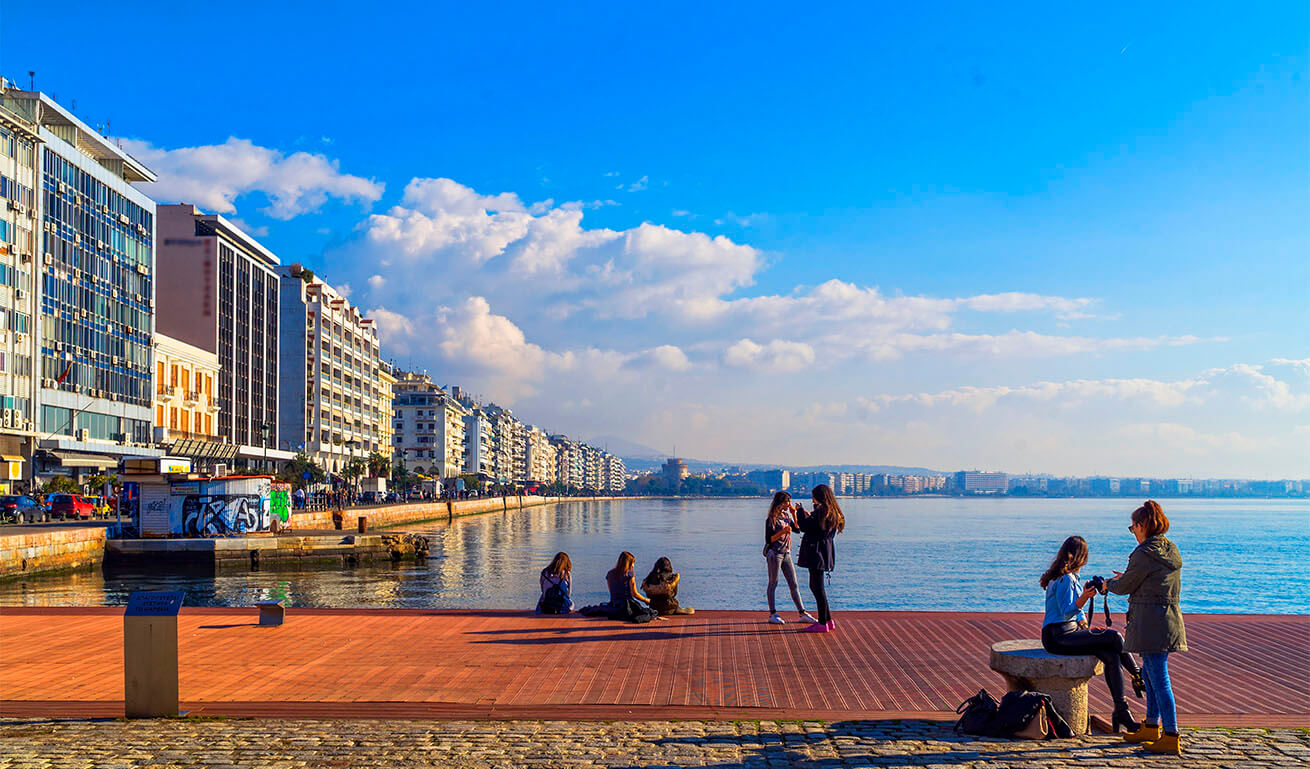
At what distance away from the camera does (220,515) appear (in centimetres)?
4281

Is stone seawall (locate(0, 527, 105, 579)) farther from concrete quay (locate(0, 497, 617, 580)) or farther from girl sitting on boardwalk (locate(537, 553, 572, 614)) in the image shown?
girl sitting on boardwalk (locate(537, 553, 572, 614))

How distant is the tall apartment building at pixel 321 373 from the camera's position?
327ft

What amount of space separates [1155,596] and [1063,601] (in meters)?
0.90

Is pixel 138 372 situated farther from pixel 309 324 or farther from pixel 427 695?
pixel 427 695

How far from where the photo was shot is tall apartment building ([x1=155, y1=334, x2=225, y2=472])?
7006 centimetres

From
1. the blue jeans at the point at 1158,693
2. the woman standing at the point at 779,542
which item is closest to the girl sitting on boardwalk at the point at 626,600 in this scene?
the woman standing at the point at 779,542

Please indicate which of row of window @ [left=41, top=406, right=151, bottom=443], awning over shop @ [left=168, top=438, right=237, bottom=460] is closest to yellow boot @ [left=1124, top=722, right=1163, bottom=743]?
row of window @ [left=41, top=406, right=151, bottom=443]

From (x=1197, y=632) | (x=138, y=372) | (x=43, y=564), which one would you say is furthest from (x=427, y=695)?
(x=138, y=372)

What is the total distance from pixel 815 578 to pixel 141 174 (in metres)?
70.5

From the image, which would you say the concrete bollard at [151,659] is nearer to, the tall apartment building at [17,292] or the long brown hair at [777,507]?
the long brown hair at [777,507]

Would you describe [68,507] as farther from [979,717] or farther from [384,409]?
[384,409]

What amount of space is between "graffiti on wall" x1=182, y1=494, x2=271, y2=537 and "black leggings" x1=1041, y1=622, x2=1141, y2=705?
133 feet

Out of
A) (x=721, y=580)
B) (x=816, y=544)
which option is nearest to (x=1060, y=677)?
(x=816, y=544)

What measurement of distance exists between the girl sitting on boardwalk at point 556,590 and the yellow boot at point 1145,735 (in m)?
8.70
